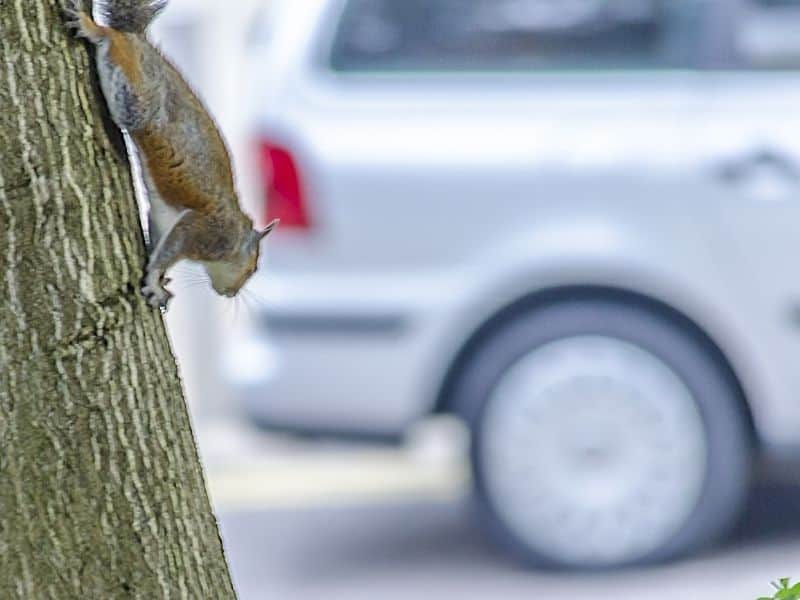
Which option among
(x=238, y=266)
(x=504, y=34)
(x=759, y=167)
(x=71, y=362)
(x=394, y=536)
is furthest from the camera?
(x=394, y=536)

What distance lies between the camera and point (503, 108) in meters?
4.91

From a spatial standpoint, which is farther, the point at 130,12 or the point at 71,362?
the point at 130,12

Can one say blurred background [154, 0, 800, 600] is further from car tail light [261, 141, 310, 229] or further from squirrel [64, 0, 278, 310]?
squirrel [64, 0, 278, 310]

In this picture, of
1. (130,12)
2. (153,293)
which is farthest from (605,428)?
(153,293)

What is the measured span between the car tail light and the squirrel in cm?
233

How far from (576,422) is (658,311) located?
40 centimetres

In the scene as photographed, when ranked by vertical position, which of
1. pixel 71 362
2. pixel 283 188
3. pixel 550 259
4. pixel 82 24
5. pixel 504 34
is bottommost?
pixel 71 362

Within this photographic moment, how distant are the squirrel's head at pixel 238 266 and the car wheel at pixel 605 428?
2341mm

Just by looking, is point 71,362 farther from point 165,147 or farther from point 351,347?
point 351,347

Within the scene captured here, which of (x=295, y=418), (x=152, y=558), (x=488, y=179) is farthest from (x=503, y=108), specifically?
(x=152, y=558)

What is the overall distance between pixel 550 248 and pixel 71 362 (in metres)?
3.14

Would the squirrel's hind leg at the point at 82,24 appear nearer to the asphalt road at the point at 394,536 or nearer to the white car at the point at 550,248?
the white car at the point at 550,248

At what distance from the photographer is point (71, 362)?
183 centimetres

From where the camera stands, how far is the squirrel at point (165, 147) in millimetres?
1982
